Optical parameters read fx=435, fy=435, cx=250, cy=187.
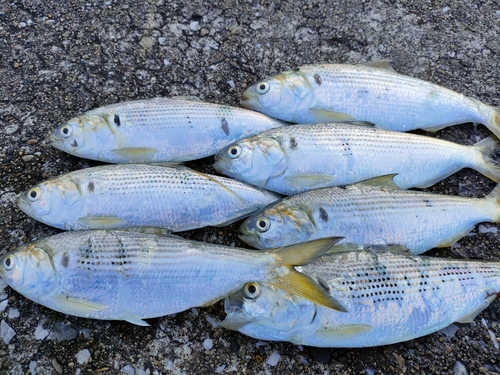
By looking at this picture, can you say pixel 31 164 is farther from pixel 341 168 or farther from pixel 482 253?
pixel 482 253

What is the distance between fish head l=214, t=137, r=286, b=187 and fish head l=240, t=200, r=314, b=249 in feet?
1.19

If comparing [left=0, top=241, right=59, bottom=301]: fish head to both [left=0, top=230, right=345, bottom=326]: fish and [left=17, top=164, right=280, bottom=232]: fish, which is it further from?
[left=17, top=164, right=280, bottom=232]: fish

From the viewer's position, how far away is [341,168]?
3.26 metres

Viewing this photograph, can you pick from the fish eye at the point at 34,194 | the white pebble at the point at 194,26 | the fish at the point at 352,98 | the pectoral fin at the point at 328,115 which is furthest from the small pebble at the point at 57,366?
the white pebble at the point at 194,26

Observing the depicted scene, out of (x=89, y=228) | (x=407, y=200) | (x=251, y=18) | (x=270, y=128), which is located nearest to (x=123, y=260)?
(x=89, y=228)

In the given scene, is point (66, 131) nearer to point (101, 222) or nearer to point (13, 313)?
point (101, 222)

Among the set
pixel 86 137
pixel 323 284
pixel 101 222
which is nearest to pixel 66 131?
pixel 86 137

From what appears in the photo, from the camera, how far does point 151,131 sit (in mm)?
3312

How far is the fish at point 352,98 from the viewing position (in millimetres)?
3576

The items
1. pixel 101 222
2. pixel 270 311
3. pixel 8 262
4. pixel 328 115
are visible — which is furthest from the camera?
pixel 328 115

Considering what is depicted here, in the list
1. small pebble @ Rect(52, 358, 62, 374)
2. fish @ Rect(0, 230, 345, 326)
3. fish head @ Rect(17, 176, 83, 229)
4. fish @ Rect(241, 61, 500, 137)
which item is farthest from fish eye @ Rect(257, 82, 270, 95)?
small pebble @ Rect(52, 358, 62, 374)

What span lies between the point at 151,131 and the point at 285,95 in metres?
1.12

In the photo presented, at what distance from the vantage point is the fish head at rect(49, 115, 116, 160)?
3.25m

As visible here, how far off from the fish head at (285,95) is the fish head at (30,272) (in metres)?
1.99
